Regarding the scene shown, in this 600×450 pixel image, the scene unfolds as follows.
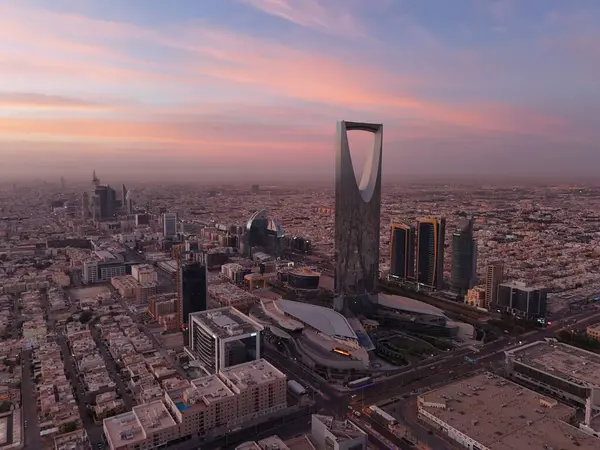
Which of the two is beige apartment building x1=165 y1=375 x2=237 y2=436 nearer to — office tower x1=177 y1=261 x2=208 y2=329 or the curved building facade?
office tower x1=177 y1=261 x2=208 y2=329

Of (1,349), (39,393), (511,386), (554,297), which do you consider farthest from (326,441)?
(554,297)

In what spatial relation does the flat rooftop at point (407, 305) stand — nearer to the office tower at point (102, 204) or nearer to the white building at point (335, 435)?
the white building at point (335, 435)

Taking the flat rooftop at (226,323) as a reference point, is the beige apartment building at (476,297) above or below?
Result: below

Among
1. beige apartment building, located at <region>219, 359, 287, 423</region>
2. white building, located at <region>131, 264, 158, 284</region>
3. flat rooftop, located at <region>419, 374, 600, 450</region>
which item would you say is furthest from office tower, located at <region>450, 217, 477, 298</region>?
white building, located at <region>131, 264, 158, 284</region>

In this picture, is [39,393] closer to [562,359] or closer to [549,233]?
[562,359]

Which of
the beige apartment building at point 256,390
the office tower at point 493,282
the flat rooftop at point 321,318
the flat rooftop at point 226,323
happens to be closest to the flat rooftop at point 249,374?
the beige apartment building at point 256,390
